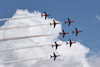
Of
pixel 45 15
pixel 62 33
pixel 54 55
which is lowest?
pixel 54 55

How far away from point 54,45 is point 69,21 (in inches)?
1157

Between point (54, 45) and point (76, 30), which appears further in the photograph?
point (76, 30)

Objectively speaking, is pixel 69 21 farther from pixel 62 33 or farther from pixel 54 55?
pixel 54 55

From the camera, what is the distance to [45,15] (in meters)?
188

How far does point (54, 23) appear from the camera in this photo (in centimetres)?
18250

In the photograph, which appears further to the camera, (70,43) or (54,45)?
(70,43)

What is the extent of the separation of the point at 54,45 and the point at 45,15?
29705 millimetres

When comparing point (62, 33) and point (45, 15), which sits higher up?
point (45, 15)

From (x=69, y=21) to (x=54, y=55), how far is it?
35.6 m

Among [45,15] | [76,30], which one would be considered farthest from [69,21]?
[45,15]

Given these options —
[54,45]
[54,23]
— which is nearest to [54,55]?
[54,45]

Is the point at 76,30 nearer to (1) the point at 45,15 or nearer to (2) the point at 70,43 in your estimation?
(2) the point at 70,43

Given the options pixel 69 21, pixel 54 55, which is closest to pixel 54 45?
pixel 54 55

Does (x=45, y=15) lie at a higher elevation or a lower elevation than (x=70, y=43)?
higher
